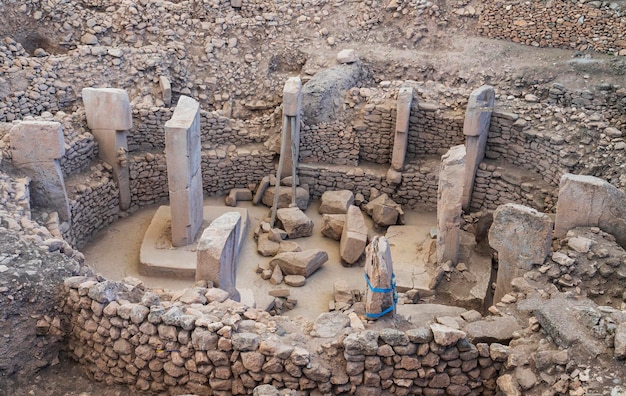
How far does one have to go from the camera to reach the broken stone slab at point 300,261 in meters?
10.6

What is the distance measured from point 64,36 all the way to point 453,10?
900cm

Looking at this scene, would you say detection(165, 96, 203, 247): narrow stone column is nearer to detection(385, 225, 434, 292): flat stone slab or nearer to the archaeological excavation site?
the archaeological excavation site

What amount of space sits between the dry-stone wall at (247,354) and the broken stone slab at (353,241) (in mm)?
4378

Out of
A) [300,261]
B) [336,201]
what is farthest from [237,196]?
[300,261]

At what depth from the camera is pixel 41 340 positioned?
→ 266 inches

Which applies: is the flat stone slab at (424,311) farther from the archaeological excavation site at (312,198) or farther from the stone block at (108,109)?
the stone block at (108,109)

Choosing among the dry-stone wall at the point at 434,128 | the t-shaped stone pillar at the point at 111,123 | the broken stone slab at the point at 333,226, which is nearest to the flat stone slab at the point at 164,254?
the t-shaped stone pillar at the point at 111,123

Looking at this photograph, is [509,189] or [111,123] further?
[509,189]

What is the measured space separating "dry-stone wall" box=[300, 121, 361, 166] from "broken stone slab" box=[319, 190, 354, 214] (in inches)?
31.2

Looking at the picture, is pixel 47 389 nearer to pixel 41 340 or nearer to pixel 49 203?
pixel 41 340

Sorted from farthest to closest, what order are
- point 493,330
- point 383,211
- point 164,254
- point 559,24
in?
1. point 559,24
2. point 383,211
3. point 164,254
4. point 493,330

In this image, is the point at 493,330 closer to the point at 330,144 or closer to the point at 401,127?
the point at 401,127

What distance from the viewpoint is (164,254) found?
10.6m

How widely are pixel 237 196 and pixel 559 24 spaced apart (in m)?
8.43
